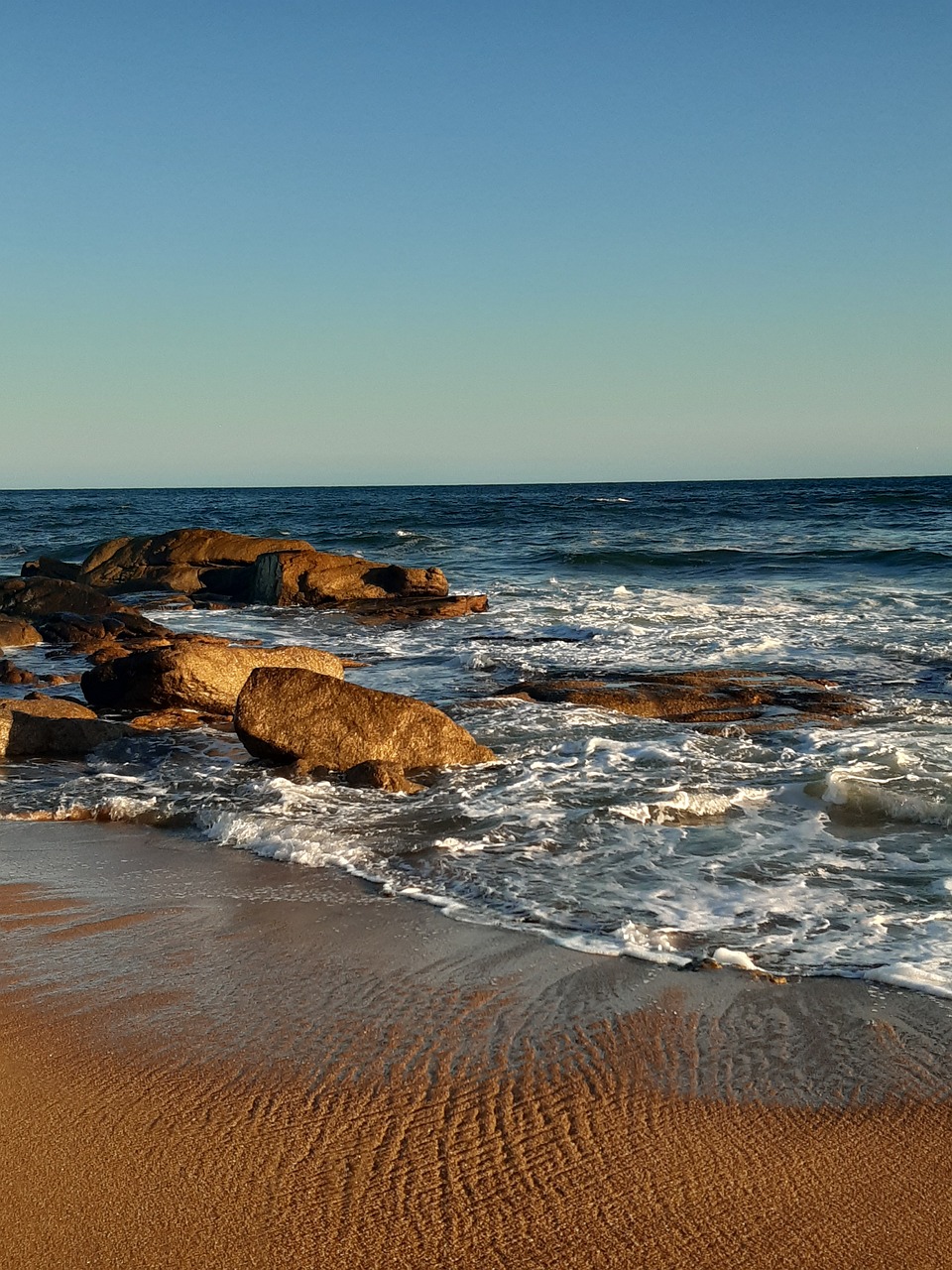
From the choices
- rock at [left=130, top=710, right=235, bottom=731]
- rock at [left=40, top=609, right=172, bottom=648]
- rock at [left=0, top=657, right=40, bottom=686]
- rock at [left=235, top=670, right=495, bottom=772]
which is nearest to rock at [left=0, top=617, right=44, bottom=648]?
rock at [left=40, top=609, right=172, bottom=648]

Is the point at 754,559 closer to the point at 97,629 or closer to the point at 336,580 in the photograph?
the point at 336,580

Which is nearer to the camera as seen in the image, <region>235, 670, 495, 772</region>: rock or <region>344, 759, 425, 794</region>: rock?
<region>344, 759, 425, 794</region>: rock

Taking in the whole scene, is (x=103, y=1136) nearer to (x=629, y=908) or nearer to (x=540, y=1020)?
(x=540, y=1020)

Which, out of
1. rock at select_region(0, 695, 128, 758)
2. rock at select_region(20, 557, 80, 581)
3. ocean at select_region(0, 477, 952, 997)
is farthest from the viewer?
rock at select_region(20, 557, 80, 581)

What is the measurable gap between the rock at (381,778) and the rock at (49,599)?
31.5 feet

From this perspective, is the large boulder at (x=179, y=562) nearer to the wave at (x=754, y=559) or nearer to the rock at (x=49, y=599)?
the rock at (x=49, y=599)

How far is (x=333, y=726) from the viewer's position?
7.14 m

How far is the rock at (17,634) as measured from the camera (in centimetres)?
1383

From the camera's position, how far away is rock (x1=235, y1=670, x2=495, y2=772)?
711 centimetres

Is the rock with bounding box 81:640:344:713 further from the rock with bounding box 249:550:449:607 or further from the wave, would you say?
the wave

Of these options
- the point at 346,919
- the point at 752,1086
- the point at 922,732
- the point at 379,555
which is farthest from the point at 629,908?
the point at 379,555

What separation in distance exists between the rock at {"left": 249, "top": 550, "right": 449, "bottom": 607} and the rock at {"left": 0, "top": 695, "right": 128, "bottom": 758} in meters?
9.99

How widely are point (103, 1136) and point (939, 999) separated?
2.60m

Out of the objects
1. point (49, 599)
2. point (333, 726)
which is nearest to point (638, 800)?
point (333, 726)
